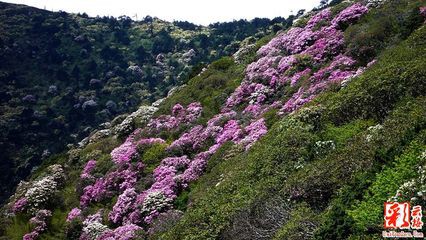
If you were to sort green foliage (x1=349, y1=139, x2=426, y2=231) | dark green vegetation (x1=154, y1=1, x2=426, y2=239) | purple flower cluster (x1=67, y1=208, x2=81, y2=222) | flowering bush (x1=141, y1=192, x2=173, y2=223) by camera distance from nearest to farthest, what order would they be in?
green foliage (x1=349, y1=139, x2=426, y2=231)
dark green vegetation (x1=154, y1=1, x2=426, y2=239)
flowering bush (x1=141, y1=192, x2=173, y2=223)
purple flower cluster (x1=67, y1=208, x2=81, y2=222)

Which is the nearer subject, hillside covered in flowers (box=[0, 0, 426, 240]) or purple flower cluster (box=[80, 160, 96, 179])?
hillside covered in flowers (box=[0, 0, 426, 240])

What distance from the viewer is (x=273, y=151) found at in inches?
766

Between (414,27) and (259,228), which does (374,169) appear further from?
(414,27)

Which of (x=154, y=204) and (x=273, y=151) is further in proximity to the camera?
(x=154, y=204)

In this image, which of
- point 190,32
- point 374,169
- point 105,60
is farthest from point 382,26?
point 190,32

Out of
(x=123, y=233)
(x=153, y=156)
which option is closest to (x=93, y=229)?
(x=123, y=233)

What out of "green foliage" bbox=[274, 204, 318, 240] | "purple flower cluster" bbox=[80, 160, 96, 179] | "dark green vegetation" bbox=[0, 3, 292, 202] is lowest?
"green foliage" bbox=[274, 204, 318, 240]

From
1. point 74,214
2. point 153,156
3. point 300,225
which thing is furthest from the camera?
point 153,156

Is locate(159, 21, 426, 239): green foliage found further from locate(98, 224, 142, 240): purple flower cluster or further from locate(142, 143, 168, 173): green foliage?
locate(142, 143, 168, 173): green foliage

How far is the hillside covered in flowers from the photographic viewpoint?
13.0 meters

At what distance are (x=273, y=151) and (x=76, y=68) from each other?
107138 mm

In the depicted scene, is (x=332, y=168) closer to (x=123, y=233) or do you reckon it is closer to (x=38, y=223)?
(x=123, y=233)

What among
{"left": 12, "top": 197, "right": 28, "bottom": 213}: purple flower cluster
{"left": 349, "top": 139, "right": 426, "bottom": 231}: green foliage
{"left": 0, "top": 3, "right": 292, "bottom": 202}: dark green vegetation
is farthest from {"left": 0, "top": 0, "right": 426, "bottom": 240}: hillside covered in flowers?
{"left": 0, "top": 3, "right": 292, "bottom": 202}: dark green vegetation

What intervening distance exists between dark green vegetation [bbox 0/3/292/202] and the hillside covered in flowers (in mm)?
40764
